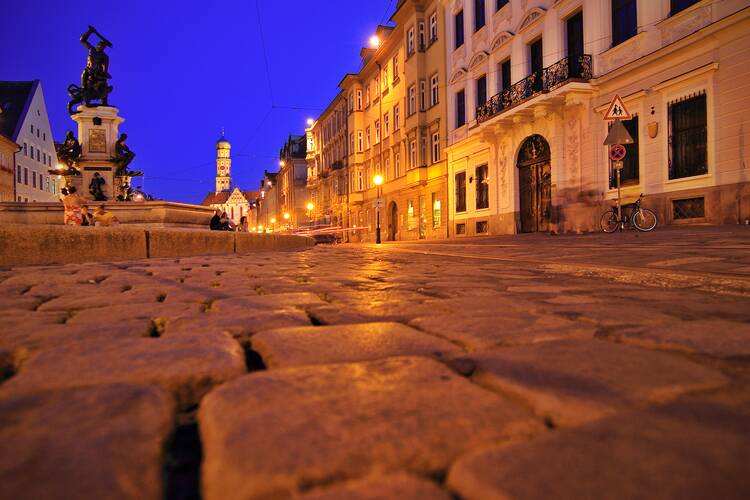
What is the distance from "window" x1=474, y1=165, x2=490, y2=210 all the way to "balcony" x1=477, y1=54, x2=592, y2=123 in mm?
2296

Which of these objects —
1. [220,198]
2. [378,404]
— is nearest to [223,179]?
[220,198]

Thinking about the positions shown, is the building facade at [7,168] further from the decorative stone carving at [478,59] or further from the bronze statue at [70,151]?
the decorative stone carving at [478,59]

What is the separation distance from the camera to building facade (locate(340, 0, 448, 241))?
971 inches

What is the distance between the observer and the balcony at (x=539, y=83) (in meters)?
15.1

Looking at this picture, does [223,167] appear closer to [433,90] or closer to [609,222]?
[433,90]

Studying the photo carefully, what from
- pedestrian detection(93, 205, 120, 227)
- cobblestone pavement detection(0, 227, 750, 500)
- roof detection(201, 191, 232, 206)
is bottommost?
cobblestone pavement detection(0, 227, 750, 500)

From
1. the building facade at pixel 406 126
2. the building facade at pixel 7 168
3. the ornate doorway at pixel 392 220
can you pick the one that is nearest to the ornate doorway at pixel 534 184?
the building facade at pixel 406 126

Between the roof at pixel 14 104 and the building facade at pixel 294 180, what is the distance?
1081 inches

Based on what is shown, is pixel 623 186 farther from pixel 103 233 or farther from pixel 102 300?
pixel 102 300

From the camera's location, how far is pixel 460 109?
22828 millimetres

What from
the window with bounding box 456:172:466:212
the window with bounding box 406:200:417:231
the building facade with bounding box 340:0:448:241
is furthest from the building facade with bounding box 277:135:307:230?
the window with bounding box 456:172:466:212

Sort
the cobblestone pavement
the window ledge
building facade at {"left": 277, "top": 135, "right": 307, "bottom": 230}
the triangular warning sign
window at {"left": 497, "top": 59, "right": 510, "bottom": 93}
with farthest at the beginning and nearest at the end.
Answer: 1. building facade at {"left": 277, "top": 135, "right": 307, "bottom": 230}
2. window at {"left": 497, "top": 59, "right": 510, "bottom": 93}
3. the window ledge
4. the triangular warning sign
5. the cobblestone pavement

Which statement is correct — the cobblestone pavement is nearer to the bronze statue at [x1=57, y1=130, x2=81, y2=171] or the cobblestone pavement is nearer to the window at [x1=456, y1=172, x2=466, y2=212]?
the bronze statue at [x1=57, y1=130, x2=81, y2=171]

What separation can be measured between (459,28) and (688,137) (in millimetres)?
13356
